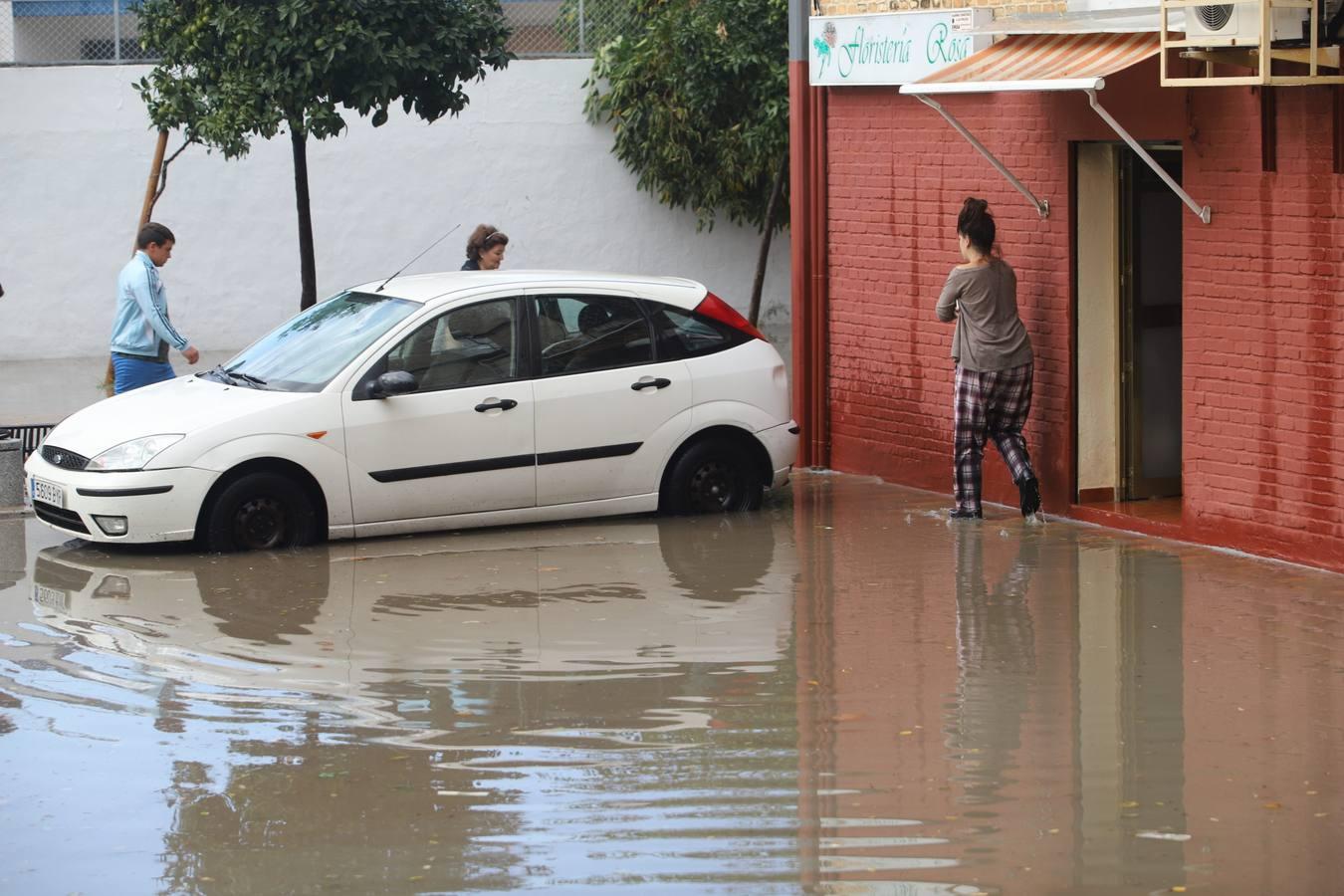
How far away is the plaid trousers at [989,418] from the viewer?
1105 centimetres

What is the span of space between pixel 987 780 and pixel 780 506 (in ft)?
18.0

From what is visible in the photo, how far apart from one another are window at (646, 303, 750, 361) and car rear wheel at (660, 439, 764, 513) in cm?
55

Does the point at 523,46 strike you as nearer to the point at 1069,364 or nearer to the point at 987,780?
the point at 1069,364

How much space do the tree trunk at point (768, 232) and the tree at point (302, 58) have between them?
7201mm

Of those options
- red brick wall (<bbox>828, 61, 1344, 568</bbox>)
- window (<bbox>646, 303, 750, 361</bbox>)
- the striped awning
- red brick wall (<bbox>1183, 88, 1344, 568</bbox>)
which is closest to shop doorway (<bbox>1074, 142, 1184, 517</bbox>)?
red brick wall (<bbox>828, 61, 1344, 568</bbox>)

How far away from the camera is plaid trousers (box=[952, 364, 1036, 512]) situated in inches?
435

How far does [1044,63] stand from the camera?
1048 centimetres

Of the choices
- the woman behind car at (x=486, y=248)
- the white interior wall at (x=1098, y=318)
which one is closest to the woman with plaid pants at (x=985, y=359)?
the white interior wall at (x=1098, y=318)

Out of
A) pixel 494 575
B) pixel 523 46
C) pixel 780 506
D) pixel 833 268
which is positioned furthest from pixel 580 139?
pixel 494 575

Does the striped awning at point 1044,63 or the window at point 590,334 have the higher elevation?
the striped awning at point 1044,63

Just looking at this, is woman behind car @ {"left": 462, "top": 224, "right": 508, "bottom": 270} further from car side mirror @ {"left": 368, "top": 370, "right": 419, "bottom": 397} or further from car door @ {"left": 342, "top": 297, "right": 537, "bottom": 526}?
car side mirror @ {"left": 368, "top": 370, "right": 419, "bottom": 397}

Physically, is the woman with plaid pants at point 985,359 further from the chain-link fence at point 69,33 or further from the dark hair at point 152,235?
the chain-link fence at point 69,33

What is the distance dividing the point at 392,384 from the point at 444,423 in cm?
37

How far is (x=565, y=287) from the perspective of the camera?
11109 mm
